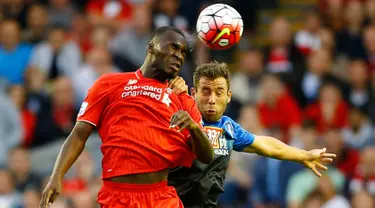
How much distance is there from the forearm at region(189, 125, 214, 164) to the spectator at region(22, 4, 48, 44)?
887 cm

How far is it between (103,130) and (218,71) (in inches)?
45.0

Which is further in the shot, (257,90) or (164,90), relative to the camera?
(257,90)

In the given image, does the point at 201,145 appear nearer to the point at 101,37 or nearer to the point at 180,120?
the point at 180,120

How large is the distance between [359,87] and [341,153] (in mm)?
1639

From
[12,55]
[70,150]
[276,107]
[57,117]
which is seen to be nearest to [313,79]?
[276,107]

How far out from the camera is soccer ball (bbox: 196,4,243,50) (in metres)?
8.51

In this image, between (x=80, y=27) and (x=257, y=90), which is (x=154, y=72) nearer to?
(x=257, y=90)

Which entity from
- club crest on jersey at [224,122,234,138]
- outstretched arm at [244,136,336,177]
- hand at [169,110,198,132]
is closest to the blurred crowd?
outstretched arm at [244,136,336,177]

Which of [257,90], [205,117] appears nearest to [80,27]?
[257,90]

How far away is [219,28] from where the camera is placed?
27.8 feet

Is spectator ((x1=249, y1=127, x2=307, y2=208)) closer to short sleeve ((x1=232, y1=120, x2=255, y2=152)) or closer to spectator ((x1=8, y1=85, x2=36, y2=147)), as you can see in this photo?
spectator ((x1=8, y1=85, x2=36, y2=147))

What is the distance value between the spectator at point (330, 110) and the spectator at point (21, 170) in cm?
418

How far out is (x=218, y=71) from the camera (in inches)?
317

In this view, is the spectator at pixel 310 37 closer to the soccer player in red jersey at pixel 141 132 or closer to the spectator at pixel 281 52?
the spectator at pixel 281 52
